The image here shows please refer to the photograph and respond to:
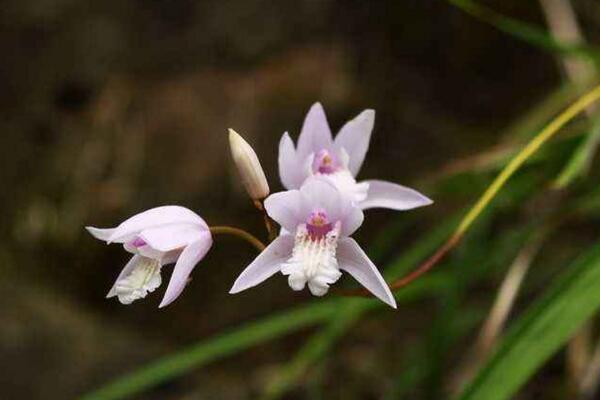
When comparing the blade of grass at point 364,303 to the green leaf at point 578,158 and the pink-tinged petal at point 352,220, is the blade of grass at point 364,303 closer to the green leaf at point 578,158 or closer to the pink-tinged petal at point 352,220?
the green leaf at point 578,158

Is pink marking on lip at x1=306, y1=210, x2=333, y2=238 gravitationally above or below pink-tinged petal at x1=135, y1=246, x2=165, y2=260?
above

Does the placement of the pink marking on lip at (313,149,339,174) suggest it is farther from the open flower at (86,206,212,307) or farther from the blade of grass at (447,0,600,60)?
the blade of grass at (447,0,600,60)

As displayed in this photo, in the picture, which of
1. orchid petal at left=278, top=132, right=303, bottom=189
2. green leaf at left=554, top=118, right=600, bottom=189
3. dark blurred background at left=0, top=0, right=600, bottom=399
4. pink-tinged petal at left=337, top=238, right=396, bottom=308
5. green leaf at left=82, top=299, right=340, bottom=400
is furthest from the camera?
dark blurred background at left=0, top=0, right=600, bottom=399

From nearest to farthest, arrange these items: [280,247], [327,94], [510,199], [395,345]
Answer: [280,247]
[510,199]
[327,94]
[395,345]

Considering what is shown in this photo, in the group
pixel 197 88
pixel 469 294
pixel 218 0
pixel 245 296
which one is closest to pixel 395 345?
pixel 469 294

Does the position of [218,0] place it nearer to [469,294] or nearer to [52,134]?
[52,134]

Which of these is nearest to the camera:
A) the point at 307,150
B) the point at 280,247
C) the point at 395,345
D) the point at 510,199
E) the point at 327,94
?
the point at 280,247

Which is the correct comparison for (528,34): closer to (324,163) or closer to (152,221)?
(324,163)

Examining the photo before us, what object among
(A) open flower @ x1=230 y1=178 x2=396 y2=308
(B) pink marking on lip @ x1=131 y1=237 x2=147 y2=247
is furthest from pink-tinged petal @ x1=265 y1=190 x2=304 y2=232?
(B) pink marking on lip @ x1=131 y1=237 x2=147 y2=247
